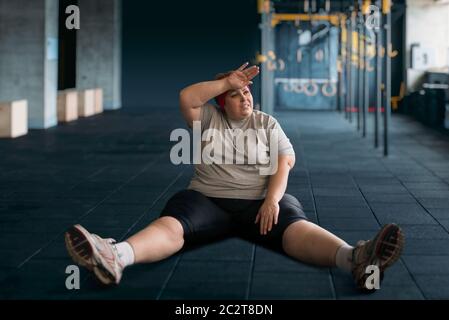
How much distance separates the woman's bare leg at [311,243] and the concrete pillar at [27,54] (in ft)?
31.3

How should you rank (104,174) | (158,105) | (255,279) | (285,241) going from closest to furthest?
1. (255,279)
2. (285,241)
3. (104,174)
4. (158,105)

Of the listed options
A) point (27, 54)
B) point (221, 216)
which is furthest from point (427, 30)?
point (221, 216)

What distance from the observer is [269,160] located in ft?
14.2

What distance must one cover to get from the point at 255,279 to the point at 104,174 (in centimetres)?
423

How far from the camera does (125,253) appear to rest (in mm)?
3742

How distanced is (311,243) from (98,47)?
51.3ft

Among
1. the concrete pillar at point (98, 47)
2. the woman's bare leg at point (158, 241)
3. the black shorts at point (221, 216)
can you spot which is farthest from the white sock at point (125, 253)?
the concrete pillar at point (98, 47)

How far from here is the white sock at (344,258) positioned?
3.73 meters

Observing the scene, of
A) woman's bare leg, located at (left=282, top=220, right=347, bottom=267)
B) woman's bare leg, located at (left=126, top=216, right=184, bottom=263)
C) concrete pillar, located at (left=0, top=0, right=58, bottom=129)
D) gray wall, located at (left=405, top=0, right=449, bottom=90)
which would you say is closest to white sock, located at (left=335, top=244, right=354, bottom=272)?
woman's bare leg, located at (left=282, top=220, right=347, bottom=267)

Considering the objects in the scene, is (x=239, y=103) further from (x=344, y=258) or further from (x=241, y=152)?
(x=344, y=258)

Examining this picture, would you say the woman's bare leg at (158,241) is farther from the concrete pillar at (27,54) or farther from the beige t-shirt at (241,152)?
the concrete pillar at (27,54)

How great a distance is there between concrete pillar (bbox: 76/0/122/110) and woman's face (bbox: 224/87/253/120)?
1480 centimetres
